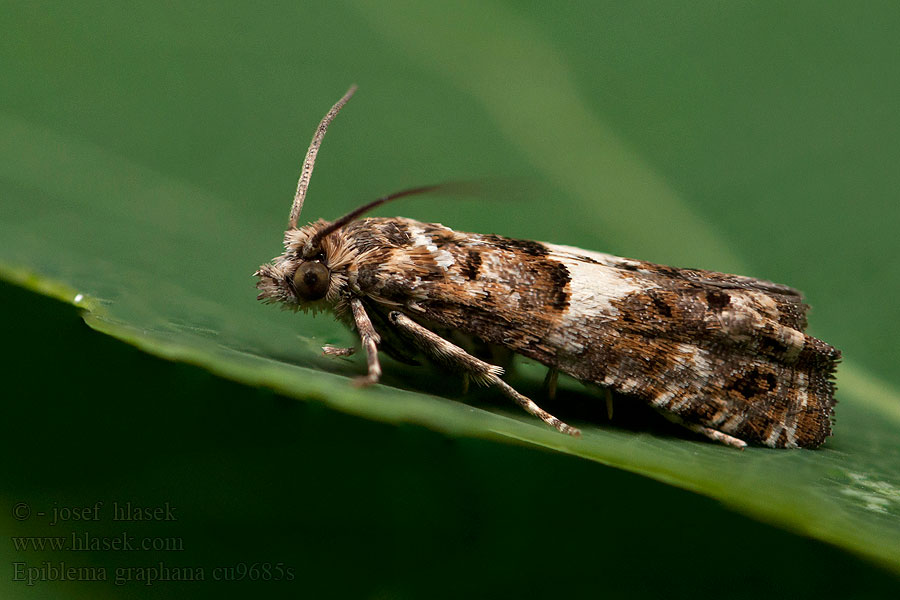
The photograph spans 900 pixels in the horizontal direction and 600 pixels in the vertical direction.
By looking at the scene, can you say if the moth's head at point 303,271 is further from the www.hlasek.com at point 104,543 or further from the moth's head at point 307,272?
the www.hlasek.com at point 104,543

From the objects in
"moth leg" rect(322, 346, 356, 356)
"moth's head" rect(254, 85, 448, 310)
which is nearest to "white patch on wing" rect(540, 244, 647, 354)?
"moth's head" rect(254, 85, 448, 310)

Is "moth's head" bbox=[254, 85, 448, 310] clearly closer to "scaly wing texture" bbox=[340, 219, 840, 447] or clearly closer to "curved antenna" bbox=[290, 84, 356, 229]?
"curved antenna" bbox=[290, 84, 356, 229]

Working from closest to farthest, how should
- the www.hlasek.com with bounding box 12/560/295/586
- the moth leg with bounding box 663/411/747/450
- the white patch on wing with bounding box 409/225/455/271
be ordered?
the www.hlasek.com with bounding box 12/560/295/586, the moth leg with bounding box 663/411/747/450, the white patch on wing with bounding box 409/225/455/271

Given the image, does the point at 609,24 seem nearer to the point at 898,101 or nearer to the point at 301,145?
the point at 898,101

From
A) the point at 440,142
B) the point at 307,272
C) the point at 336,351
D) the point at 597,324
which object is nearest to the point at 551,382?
the point at 597,324

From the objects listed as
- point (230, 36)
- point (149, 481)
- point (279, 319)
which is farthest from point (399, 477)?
point (230, 36)

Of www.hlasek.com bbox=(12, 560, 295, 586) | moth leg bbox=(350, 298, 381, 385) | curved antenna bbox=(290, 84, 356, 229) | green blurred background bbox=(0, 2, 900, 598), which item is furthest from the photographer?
green blurred background bbox=(0, 2, 900, 598)

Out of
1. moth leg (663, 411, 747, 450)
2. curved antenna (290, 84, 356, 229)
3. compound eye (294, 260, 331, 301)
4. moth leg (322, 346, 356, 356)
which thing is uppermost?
curved antenna (290, 84, 356, 229)
